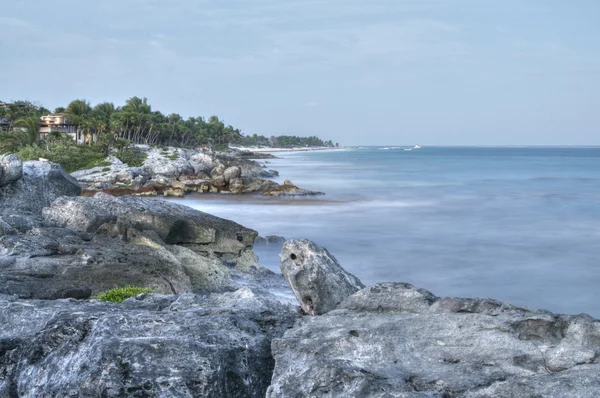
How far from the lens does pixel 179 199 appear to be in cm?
5856

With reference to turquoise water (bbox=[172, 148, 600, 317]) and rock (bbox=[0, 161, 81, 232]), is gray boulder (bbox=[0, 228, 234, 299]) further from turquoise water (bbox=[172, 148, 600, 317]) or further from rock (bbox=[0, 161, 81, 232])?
rock (bbox=[0, 161, 81, 232])

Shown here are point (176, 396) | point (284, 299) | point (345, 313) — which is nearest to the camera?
point (176, 396)

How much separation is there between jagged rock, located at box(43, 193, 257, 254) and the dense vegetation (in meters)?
45.0

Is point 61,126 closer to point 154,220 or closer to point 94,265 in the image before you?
point 154,220

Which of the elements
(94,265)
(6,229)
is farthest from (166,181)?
(94,265)

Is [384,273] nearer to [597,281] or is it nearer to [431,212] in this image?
[597,281]

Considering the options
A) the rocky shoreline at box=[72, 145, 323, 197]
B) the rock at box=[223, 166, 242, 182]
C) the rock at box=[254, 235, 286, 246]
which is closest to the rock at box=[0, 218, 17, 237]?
the rock at box=[254, 235, 286, 246]

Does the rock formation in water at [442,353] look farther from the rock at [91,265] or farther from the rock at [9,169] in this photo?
the rock at [9,169]

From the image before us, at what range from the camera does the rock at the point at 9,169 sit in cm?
2822

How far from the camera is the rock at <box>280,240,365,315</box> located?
12.5 m

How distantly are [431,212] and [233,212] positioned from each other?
53.2 ft

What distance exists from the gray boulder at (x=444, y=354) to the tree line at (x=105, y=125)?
77.5 m

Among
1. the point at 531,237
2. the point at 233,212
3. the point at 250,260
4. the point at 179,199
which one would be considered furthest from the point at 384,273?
the point at 179,199

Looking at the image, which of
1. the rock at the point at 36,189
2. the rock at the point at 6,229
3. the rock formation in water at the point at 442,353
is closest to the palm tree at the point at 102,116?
the rock at the point at 36,189
